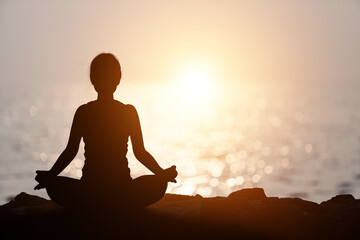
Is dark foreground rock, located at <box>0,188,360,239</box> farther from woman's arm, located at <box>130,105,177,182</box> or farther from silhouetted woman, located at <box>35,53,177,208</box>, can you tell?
woman's arm, located at <box>130,105,177,182</box>

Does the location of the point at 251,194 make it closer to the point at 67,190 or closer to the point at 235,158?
the point at 67,190

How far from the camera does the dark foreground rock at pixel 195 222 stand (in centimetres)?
823

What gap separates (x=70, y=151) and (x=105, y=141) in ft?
1.52

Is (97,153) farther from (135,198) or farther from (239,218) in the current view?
(239,218)

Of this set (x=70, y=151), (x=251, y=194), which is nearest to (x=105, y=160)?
(x=70, y=151)

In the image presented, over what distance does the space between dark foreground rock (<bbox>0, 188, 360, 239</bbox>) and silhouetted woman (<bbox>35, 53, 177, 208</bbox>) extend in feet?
0.80

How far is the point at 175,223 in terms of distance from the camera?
862 centimetres

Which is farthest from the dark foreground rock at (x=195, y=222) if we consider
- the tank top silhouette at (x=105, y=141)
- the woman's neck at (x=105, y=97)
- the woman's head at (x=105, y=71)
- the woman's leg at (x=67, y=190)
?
the woman's head at (x=105, y=71)

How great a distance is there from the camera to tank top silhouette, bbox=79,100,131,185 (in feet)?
27.0

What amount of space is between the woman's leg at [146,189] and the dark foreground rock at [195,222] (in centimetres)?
21

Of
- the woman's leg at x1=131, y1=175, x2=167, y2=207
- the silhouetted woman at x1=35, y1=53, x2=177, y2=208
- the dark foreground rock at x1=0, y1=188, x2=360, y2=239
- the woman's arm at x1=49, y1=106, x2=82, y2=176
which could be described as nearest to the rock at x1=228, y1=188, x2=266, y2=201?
the dark foreground rock at x1=0, y1=188, x2=360, y2=239

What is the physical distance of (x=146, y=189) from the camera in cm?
844

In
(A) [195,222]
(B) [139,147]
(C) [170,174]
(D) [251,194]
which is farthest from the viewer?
(D) [251,194]

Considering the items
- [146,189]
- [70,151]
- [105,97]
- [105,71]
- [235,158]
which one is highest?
[235,158]
